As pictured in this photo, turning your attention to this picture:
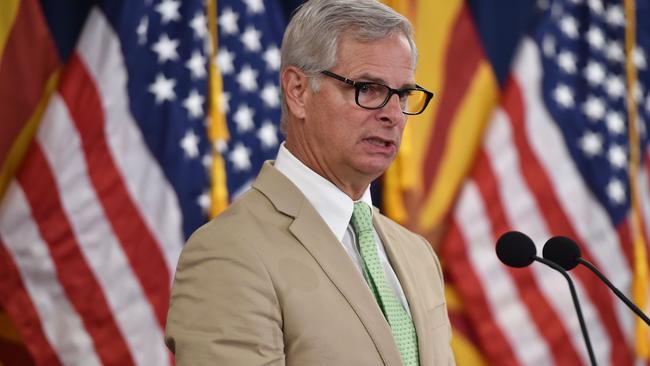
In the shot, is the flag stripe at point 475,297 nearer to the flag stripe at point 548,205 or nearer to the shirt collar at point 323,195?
the flag stripe at point 548,205

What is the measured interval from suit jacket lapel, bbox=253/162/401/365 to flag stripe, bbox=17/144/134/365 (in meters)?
1.98

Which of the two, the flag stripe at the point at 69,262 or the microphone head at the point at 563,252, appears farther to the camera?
the flag stripe at the point at 69,262

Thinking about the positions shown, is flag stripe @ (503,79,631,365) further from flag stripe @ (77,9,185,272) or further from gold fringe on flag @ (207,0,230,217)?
flag stripe @ (77,9,185,272)

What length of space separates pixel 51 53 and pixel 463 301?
1.90 metres

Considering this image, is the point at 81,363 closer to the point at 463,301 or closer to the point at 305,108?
the point at 463,301

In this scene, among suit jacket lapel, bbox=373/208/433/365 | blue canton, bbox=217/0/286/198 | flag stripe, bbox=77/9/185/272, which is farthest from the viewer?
blue canton, bbox=217/0/286/198

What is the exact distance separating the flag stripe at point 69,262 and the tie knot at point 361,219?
1.99 meters

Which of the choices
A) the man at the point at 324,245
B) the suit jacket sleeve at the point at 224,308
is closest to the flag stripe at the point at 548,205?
the man at the point at 324,245

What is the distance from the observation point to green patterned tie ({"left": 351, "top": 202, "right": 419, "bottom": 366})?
155 centimetres

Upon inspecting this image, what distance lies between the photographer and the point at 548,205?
13.2 ft

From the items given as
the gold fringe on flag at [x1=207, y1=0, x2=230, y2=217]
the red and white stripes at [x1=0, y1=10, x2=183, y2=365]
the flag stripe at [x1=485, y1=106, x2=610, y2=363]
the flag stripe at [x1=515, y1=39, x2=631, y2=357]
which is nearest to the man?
the gold fringe on flag at [x1=207, y1=0, x2=230, y2=217]

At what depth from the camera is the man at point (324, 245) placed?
1.39 m

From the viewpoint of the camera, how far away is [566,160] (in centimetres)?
407

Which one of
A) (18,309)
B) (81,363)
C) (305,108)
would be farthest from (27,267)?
(305,108)
